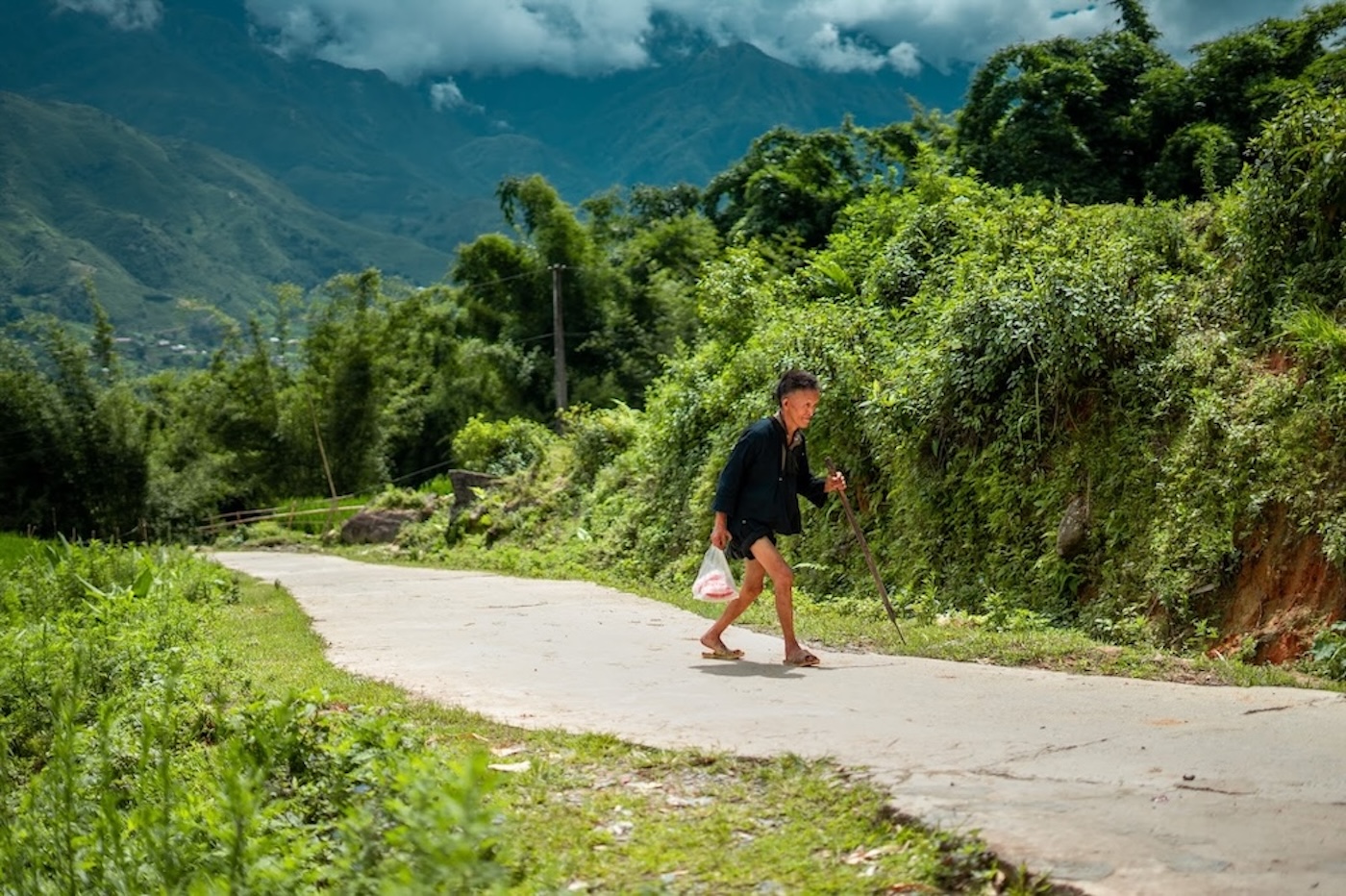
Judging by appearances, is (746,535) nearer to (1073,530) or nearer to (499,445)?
(1073,530)

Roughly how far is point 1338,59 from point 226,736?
24.5 metres

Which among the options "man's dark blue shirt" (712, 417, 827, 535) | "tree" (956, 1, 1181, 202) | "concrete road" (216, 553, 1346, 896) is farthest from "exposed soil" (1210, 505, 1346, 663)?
"tree" (956, 1, 1181, 202)

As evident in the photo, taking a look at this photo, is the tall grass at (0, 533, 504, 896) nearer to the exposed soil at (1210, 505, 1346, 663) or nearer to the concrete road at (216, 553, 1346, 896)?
the concrete road at (216, 553, 1346, 896)

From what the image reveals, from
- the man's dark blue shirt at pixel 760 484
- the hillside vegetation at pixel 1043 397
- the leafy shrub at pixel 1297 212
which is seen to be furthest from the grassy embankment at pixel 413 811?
the leafy shrub at pixel 1297 212

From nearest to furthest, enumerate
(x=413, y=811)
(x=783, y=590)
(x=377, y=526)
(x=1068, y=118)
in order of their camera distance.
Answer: (x=413, y=811)
(x=783, y=590)
(x=1068, y=118)
(x=377, y=526)

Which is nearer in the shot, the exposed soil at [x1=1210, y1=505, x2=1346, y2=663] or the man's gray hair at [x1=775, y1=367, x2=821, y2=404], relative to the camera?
the exposed soil at [x1=1210, y1=505, x2=1346, y2=663]

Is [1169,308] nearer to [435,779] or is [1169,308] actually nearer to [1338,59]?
[435,779]

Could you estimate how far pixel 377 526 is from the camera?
111ft

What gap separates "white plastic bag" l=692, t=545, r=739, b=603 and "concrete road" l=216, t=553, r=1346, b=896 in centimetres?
51

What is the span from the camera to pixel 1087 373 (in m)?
11.4

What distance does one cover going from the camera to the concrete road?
438cm

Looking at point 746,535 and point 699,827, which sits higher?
point 746,535

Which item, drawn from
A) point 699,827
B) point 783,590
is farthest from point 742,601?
point 699,827

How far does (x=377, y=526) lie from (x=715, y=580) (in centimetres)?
2651
